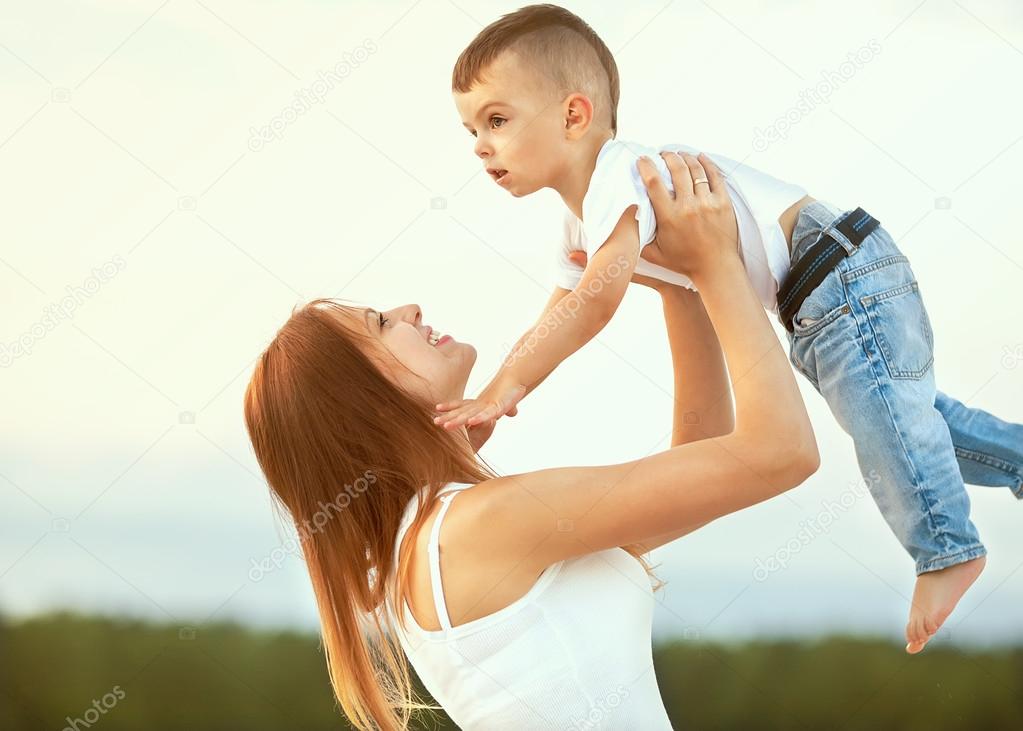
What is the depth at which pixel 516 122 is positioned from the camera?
1741 millimetres

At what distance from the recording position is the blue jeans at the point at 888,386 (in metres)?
1.63

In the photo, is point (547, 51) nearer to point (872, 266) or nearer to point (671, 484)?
point (872, 266)

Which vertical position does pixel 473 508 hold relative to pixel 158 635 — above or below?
above

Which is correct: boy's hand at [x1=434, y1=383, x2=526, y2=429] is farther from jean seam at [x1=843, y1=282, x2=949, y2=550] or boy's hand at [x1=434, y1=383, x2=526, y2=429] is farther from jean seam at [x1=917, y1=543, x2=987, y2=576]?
jean seam at [x1=917, y1=543, x2=987, y2=576]

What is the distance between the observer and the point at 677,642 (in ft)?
15.0

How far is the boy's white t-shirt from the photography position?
160 cm

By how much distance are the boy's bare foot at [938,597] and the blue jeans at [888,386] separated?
0.02 meters

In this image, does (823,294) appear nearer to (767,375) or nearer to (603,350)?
(767,375)

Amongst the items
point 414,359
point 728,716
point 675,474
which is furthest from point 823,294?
point 728,716

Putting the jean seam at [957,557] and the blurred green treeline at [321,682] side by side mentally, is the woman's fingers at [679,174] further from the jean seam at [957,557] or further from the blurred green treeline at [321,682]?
the blurred green treeline at [321,682]

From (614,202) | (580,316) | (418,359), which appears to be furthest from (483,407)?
(614,202)

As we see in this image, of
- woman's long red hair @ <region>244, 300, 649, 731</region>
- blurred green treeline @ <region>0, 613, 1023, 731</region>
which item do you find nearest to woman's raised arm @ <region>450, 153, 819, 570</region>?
woman's long red hair @ <region>244, 300, 649, 731</region>

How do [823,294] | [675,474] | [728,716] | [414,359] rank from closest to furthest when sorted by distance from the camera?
1. [675,474]
2. [414,359]
3. [823,294]
4. [728,716]

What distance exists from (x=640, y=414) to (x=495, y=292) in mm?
812
